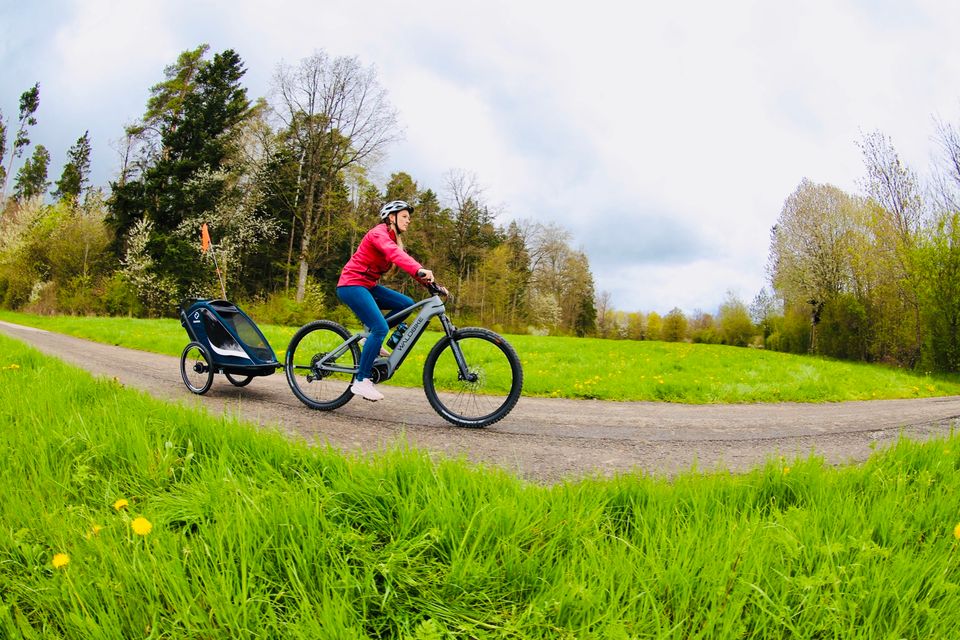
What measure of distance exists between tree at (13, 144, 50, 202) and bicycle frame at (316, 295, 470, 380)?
84.6 metres

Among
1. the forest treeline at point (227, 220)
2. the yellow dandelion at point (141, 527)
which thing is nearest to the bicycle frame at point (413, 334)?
the yellow dandelion at point (141, 527)

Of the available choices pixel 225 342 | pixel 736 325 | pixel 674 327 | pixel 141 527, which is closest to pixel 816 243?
pixel 736 325

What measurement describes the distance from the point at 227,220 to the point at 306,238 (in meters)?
7.34

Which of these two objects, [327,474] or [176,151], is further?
[176,151]

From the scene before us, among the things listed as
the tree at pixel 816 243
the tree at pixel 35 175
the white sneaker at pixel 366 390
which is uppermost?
the tree at pixel 35 175

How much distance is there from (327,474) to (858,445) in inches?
193

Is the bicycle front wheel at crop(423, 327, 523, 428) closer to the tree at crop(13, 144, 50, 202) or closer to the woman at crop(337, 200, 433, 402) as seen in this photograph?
the woman at crop(337, 200, 433, 402)

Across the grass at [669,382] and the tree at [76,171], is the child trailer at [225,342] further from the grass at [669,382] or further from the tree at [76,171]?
the tree at [76,171]

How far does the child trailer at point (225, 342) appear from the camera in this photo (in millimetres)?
5352

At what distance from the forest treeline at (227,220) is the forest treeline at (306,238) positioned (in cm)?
13

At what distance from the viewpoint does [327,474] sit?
219cm

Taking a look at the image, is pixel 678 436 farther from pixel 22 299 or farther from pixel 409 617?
pixel 22 299

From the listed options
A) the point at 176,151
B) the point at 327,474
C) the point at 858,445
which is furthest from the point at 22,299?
the point at 858,445

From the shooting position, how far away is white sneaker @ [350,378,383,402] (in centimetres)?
456
